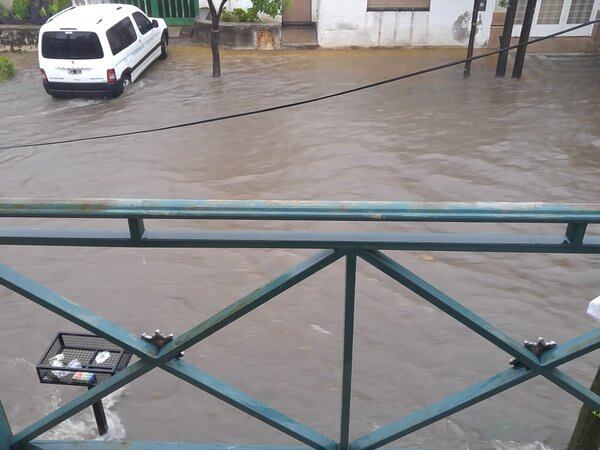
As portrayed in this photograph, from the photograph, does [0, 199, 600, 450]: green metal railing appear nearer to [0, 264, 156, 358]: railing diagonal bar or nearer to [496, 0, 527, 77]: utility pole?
[0, 264, 156, 358]: railing diagonal bar

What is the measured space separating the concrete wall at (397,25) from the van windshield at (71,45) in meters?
6.23

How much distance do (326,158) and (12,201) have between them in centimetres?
811

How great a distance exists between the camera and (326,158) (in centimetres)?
957

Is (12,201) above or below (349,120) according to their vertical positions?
above

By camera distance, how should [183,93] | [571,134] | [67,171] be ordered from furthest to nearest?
1. [183,93]
2. [571,134]
3. [67,171]

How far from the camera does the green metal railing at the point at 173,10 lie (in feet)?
54.0

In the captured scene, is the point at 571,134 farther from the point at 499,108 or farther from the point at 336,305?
the point at 336,305

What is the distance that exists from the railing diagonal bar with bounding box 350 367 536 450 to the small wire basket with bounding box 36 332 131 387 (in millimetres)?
1972

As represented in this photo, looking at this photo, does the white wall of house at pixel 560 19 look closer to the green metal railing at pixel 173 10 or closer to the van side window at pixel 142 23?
the green metal railing at pixel 173 10

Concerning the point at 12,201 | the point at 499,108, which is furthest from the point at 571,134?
the point at 12,201

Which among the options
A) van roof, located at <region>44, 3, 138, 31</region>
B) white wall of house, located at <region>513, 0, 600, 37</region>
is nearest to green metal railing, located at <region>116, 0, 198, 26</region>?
van roof, located at <region>44, 3, 138, 31</region>

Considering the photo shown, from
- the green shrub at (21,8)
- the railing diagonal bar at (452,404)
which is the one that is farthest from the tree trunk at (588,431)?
the green shrub at (21,8)

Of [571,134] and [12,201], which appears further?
[571,134]

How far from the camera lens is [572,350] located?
1796 millimetres
